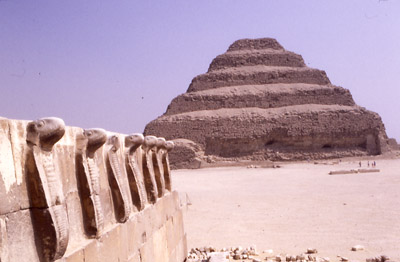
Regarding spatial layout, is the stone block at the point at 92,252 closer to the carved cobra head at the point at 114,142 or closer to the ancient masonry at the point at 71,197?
the ancient masonry at the point at 71,197

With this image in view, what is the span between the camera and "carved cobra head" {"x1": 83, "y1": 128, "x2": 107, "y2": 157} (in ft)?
11.2

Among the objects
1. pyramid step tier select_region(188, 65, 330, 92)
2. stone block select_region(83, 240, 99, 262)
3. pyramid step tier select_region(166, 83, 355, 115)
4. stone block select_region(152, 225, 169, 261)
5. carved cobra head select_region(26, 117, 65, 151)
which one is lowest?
stone block select_region(152, 225, 169, 261)

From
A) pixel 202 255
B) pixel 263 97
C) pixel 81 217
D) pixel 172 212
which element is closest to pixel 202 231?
pixel 202 255

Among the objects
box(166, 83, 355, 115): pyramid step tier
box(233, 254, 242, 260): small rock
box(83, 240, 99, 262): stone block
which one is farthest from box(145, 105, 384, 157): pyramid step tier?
box(83, 240, 99, 262): stone block

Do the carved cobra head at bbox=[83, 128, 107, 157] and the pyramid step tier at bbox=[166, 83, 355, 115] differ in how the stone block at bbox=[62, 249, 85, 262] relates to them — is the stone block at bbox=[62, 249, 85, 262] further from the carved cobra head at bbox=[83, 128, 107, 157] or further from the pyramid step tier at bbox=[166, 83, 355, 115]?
the pyramid step tier at bbox=[166, 83, 355, 115]

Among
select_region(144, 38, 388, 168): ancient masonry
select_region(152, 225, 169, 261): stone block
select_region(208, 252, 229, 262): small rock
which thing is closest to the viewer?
select_region(152, 225, 169, 261): stone block

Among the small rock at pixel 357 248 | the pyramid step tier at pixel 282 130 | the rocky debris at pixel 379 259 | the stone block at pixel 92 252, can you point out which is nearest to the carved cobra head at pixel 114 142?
the stone block at pixel 92 252

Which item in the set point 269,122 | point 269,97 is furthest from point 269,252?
point 269,97

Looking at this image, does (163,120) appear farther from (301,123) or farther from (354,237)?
(354,237)

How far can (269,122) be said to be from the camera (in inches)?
2296

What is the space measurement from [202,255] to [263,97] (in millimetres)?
55481

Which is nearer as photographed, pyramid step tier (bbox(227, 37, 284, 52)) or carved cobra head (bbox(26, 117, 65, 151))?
carved cobra head (bbox(26, 117, 65, 151))

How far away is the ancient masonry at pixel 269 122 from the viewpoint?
5616cm

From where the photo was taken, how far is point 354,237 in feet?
29.9
